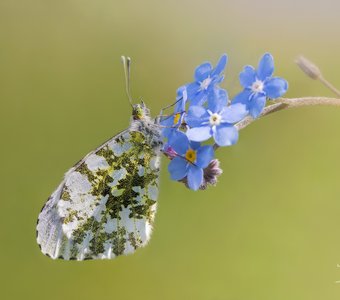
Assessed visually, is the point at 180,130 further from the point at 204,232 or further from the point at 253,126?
the point at 253,126

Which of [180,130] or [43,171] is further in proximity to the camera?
[43,171]

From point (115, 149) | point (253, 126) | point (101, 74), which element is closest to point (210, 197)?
point (253, 126)

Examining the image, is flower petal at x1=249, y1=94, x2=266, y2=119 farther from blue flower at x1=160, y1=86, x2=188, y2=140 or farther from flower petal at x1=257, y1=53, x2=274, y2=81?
blue flower at x1=160, y1=86, x2=188, y2=140

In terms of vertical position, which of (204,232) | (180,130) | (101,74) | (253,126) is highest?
(101,74)

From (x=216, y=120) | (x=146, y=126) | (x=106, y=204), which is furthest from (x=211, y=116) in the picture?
(x=106, y=204)

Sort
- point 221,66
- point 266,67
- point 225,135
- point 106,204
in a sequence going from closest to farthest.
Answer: point 225,135
point 266,67
point 221,66
point 106,204

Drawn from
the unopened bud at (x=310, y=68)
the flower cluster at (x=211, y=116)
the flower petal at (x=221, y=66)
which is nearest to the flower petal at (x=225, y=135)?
the flower cluster at (x=211, y=116)

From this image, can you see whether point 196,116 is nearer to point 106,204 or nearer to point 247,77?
point 247,77
